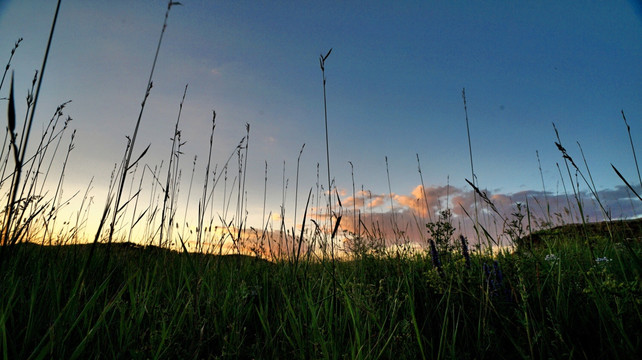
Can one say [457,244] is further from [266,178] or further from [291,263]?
[266,178]

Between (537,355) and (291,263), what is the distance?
5.76ft

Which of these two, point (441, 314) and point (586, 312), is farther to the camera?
point (441, 314)

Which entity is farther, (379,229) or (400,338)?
(379,229)

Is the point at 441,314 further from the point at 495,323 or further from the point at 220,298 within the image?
the point at 220,298

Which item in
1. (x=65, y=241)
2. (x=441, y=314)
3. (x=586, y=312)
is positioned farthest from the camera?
(x=65, y=241)

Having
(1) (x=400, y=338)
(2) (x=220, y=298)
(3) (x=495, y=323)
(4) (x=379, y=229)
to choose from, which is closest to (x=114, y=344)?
(2) (x=220, y=298)

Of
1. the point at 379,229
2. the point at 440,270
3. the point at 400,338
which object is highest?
the point at 379,229

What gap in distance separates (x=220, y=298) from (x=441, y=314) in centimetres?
136

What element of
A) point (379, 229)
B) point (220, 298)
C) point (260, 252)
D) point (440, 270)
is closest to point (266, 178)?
point (260, 252)

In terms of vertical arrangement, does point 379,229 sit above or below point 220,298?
above

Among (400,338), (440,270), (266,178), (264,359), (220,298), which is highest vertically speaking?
(266,178)

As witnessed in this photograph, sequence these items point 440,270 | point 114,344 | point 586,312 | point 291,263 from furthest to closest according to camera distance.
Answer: point 291,263, point 440,270, point 586,312, point 114,344

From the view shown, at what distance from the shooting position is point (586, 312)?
1.78m

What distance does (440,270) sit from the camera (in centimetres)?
235
